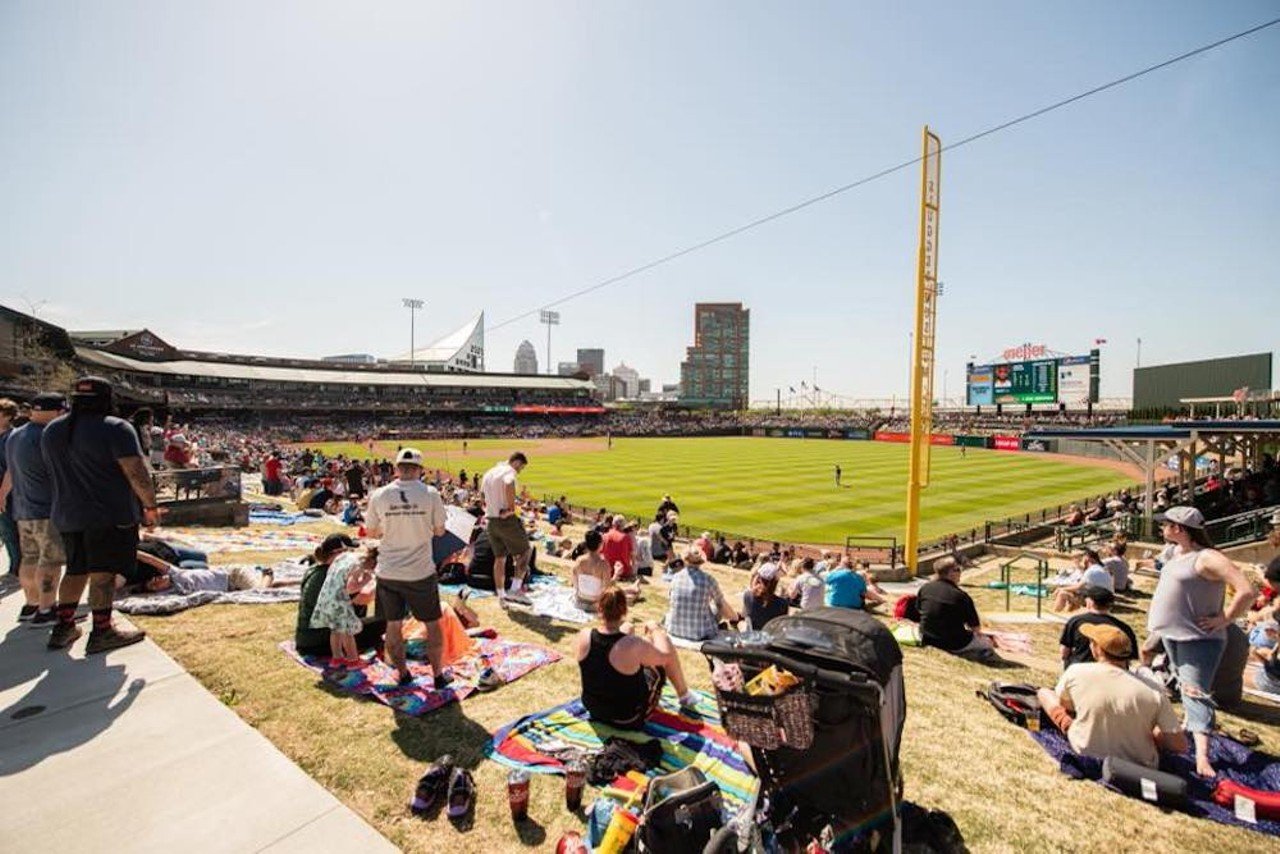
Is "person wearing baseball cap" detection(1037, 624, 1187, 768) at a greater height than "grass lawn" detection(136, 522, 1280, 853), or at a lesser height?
greater

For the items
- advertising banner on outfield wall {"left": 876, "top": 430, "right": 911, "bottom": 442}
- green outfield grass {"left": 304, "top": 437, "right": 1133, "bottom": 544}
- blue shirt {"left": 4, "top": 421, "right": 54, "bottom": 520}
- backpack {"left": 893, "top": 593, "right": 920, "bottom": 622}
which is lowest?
green outfield grass {"left": 304, "top": 437, "right": 1133, "bottom": 544}

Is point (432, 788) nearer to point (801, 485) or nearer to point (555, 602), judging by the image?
point (555, 602)

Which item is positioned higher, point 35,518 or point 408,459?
point 408,459

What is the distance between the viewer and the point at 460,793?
11.3 ft

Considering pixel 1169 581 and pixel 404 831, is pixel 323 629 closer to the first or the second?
pixel 404 831

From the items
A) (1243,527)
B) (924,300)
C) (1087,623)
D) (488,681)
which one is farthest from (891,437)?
(488,681)

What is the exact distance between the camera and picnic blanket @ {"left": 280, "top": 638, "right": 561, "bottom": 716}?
480 centimetres

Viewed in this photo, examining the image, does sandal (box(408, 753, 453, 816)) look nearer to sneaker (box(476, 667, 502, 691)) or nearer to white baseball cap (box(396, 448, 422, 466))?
sneaker (box(476, 667, 502, 691))

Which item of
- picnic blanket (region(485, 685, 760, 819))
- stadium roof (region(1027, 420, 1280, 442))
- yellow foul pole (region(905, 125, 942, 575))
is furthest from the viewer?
stadium roof (region(1027, 420, 1280, 442))

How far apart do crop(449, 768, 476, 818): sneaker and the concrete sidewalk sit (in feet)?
1.29

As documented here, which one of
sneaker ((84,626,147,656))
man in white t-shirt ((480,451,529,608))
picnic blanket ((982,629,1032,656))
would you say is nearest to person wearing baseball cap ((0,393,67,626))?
sneaker ((84,626,147,656))

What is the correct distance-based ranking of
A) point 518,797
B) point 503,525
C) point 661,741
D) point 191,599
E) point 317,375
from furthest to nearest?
1. point 317,375
2. point 503,525
3. point 191,599
4. point 661,741
5. point 518,797

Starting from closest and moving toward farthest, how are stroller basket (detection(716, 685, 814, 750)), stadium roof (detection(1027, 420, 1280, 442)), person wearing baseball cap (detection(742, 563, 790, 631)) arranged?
stroller basket (detection(716, 685, 814, 750)) → person wearing baseball cap (detection(742, 563, 790, 631)) → stadium roof (detection(1027, 420, 1280, 442))

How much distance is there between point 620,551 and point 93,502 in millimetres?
7348
